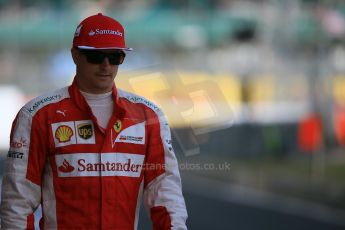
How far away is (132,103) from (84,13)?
3600cm

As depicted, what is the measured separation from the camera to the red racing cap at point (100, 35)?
4.05 m

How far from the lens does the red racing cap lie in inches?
159

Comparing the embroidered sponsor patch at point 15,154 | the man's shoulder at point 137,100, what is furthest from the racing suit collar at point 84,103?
the embroidered sponsor patch at point 15,154

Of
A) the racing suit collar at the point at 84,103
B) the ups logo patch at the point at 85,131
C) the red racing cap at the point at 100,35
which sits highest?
the red racing cap at the point at 100,35

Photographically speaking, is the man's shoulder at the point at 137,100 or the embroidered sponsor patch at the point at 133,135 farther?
the man's shoulder at the point at 137,100

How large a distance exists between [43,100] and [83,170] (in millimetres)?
353

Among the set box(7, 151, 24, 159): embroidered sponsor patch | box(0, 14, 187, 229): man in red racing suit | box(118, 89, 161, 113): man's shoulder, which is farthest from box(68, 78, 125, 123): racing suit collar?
box(7, 151, 24, 159): embroidered sponsor patch

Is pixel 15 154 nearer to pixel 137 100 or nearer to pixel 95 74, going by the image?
pixel 95 74

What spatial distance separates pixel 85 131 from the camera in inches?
161

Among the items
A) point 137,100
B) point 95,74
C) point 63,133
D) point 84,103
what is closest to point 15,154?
point 63,133

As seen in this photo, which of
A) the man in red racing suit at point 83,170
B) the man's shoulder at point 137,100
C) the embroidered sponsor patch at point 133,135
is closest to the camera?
the man in red racing suit at point 83,170

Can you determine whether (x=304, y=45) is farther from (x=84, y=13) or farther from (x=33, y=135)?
(x=33, y=135)

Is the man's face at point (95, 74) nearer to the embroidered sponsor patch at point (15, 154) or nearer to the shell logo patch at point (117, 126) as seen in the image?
the shell logo patch at point (117, 126)

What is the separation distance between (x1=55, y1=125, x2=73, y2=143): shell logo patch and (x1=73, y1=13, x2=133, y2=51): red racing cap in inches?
13.6
